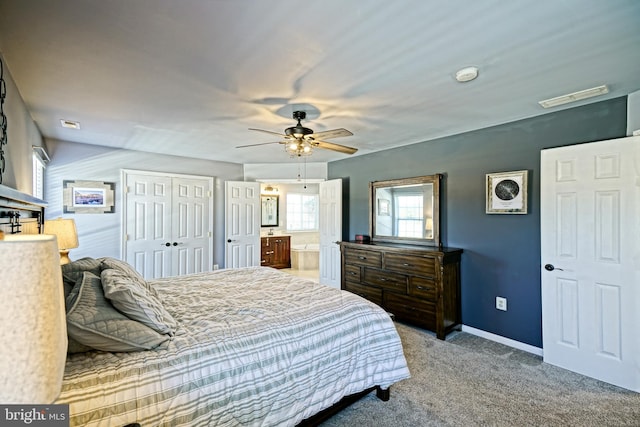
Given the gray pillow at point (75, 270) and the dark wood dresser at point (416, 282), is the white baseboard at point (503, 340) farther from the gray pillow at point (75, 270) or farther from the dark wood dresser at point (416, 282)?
the gray pillow at point (75, 270)

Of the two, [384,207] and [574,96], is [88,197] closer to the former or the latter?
[384,207]

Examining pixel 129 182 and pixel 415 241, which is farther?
pixel 129 182

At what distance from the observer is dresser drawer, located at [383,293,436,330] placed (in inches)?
137

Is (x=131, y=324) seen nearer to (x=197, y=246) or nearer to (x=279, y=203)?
(x=197, y=246)

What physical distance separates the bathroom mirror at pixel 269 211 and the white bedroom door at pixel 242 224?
88.0 inches

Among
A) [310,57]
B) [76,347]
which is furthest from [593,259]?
[76,347]

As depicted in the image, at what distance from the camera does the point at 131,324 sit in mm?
1480

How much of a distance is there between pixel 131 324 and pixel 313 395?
1.10m

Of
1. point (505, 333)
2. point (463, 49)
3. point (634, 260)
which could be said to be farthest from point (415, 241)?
point (463, 49)

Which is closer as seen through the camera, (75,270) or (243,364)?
(243,364)

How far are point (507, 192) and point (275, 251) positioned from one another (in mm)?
5499

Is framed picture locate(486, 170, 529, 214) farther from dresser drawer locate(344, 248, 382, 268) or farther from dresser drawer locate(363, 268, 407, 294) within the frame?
dresser drawer locate(344, 248, 382, 268)

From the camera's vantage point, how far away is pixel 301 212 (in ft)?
28.3

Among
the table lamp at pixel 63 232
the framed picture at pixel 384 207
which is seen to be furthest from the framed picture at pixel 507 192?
the table lamp at pixel 63 232
